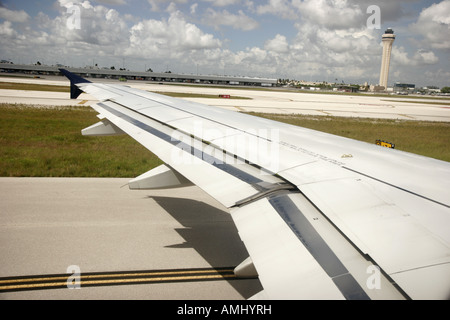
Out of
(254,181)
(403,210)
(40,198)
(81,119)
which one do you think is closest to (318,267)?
(403,210)

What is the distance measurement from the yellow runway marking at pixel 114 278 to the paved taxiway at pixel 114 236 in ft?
0.39

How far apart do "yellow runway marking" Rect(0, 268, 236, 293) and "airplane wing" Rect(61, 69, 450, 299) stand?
1564 mm

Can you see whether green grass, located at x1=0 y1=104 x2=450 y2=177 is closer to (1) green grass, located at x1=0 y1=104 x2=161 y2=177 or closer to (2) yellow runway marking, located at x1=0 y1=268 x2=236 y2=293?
(1) green grass, located at x1=0 y1=104 x2=161 y2=177

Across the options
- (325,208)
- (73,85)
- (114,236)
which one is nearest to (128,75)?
(73,85)

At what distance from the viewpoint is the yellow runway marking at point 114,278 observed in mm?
5074

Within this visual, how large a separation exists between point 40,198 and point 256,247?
8.10 m

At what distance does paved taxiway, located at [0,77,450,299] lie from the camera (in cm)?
525

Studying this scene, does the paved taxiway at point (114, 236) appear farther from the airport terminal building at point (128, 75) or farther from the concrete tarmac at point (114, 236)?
the airport terminal building at point (128, 75)

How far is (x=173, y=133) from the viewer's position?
585cm

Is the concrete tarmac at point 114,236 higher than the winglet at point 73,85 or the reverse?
the reverse

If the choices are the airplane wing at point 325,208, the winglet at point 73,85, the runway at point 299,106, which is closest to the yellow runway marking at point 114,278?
the airplane wing at point 325,208

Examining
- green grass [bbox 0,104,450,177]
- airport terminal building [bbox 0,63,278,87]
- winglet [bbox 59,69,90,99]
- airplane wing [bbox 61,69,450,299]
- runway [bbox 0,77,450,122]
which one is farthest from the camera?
airport terminal building [bbox 0,63,278,87]

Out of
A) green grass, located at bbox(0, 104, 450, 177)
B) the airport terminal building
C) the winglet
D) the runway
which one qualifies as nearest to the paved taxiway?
green grass, located at bbox(0, 104, 450, 177)

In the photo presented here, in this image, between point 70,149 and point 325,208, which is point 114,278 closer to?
point 325,208
